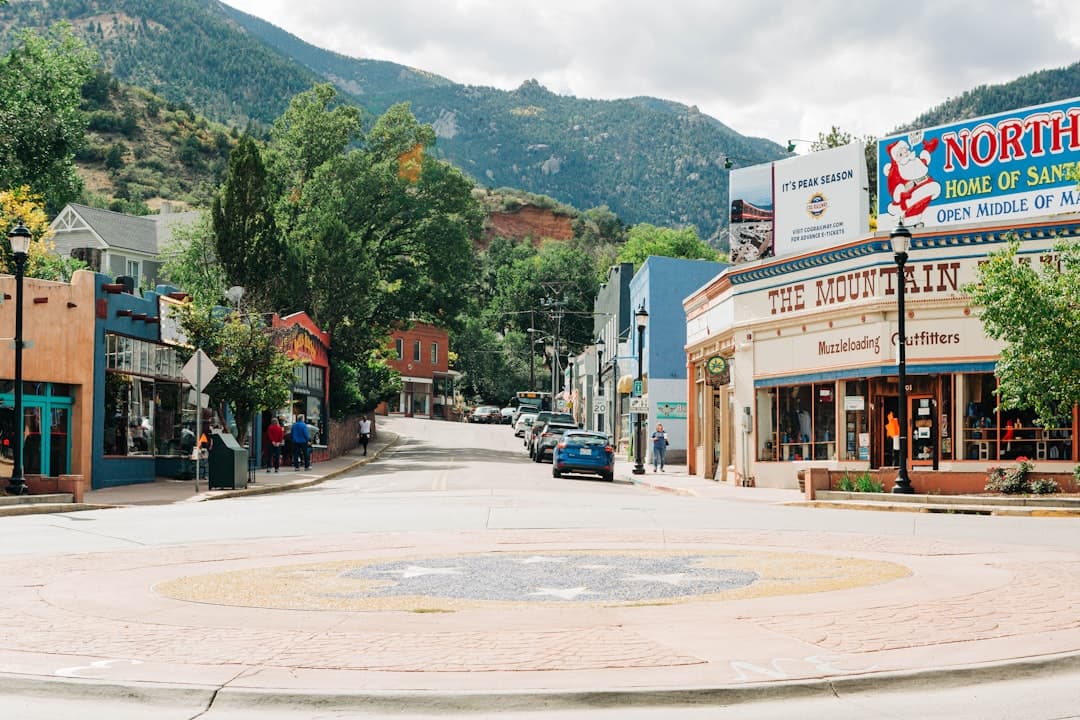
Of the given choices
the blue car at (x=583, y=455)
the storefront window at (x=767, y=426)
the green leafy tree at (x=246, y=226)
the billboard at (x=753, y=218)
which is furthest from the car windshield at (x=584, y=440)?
the green leafy tree at (x=246, y=226)

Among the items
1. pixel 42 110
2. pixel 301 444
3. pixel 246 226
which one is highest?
pixel 42 110

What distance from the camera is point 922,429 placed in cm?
3203

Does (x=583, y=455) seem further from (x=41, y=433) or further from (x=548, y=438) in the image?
(x=41, y=433)

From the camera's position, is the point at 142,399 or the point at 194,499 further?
the point at 142,399

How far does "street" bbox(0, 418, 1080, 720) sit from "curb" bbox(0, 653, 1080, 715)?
13 mm

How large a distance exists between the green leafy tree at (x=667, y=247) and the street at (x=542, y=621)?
91.3 meters

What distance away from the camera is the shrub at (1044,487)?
1007 inches

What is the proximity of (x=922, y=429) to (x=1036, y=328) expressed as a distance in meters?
7.68

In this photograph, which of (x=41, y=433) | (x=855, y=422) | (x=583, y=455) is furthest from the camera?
(x=583, y=455)

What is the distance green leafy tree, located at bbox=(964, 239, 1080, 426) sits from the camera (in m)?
24.8

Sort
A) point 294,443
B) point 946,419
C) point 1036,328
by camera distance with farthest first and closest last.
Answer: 1. point 294,443
2. point 946,419
3. point 1036,328

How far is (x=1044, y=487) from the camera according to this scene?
2559cm

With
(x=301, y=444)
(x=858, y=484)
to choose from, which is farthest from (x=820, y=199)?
(x=301, y=444)

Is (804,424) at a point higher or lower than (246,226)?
lower
